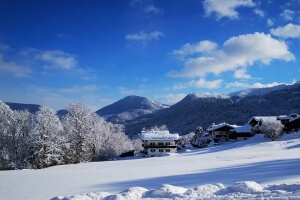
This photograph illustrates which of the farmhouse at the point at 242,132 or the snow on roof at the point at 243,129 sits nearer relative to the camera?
the farmhouse at the point at 242,132

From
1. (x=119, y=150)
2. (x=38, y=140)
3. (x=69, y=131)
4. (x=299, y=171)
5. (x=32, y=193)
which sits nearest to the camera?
(x=32, y=193)

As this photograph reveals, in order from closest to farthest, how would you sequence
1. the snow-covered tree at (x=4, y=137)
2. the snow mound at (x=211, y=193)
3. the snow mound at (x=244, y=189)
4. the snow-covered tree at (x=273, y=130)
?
the snow mound at (x=211, y=193) → the snow mound at (x=244, y=189) → the snow-covered tree at (x=4, y=137) → the snow-covered tree at (x=273, y=130)

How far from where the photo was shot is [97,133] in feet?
188

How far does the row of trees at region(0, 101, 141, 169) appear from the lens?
4709cm

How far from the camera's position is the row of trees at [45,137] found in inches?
1854

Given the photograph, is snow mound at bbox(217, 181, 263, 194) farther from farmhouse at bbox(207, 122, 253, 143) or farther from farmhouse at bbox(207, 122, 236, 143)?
farmhouse at bbox(207, 122, 236, 143)

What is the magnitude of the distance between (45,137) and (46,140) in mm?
597

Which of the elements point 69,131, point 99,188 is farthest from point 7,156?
point 99,188

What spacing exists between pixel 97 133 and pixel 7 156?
59.6ft

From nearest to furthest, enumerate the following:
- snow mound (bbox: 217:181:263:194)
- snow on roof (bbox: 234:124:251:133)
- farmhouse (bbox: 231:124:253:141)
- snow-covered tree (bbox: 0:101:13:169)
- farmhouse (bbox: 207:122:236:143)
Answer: snow mound (bbox: 217:181:263:194)
snow-covered tree (bbox: 0:101:13:169)
farmhouse (bbox: 231:124:253:141)
snow on roof (bbox: 234:124:251:133)
farmhouse (bbox: 207:122:236:143)

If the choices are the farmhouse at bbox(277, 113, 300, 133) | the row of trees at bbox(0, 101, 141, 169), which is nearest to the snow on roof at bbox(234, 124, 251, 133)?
the farmhouse at bbox(277, 113, 300, 133)

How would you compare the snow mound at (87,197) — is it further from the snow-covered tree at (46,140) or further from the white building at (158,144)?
the white building at (158,144)

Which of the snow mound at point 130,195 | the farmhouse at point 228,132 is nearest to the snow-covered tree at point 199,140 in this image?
the farmhouse at point 228,132

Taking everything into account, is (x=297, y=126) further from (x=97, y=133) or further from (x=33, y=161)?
(x=33, y=161)
